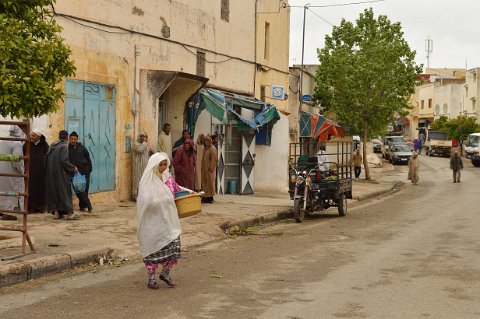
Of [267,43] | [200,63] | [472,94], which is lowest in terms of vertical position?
[200,63]

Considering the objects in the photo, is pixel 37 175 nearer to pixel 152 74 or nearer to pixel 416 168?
pixel 152 74

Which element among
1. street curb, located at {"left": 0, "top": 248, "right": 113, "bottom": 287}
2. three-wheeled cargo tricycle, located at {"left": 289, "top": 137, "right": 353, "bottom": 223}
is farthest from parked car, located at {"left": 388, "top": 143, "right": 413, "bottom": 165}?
street curb, located at {"left": 0, "top": 248, "right": 113, "bottom": 287}

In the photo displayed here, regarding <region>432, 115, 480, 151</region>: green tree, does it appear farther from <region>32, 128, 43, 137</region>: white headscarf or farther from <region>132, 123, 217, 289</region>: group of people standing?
<region>132, 123, 217, 289</region>: group of people standing

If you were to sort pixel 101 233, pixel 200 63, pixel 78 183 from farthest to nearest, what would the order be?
1. pixel 200 63
2. pixel 78 183
3. pixel 101 233

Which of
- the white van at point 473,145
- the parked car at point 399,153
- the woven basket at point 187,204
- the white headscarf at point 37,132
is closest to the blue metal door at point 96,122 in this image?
the white headscarf at point 37,132

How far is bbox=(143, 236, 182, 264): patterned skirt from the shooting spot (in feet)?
27.9

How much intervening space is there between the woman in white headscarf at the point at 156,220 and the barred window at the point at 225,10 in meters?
14.8

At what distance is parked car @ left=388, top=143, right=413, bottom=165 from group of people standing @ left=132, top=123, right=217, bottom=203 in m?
37.9

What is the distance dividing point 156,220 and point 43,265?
185cm

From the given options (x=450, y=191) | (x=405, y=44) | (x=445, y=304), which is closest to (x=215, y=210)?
(x=445, y=304)

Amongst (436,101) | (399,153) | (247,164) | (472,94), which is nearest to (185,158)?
(247,164)

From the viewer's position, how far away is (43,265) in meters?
9.39

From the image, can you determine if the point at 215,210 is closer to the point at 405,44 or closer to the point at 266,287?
the point at 266,287

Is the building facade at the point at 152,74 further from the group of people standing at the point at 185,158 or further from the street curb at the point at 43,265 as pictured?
the street curb at the point at 43,265
